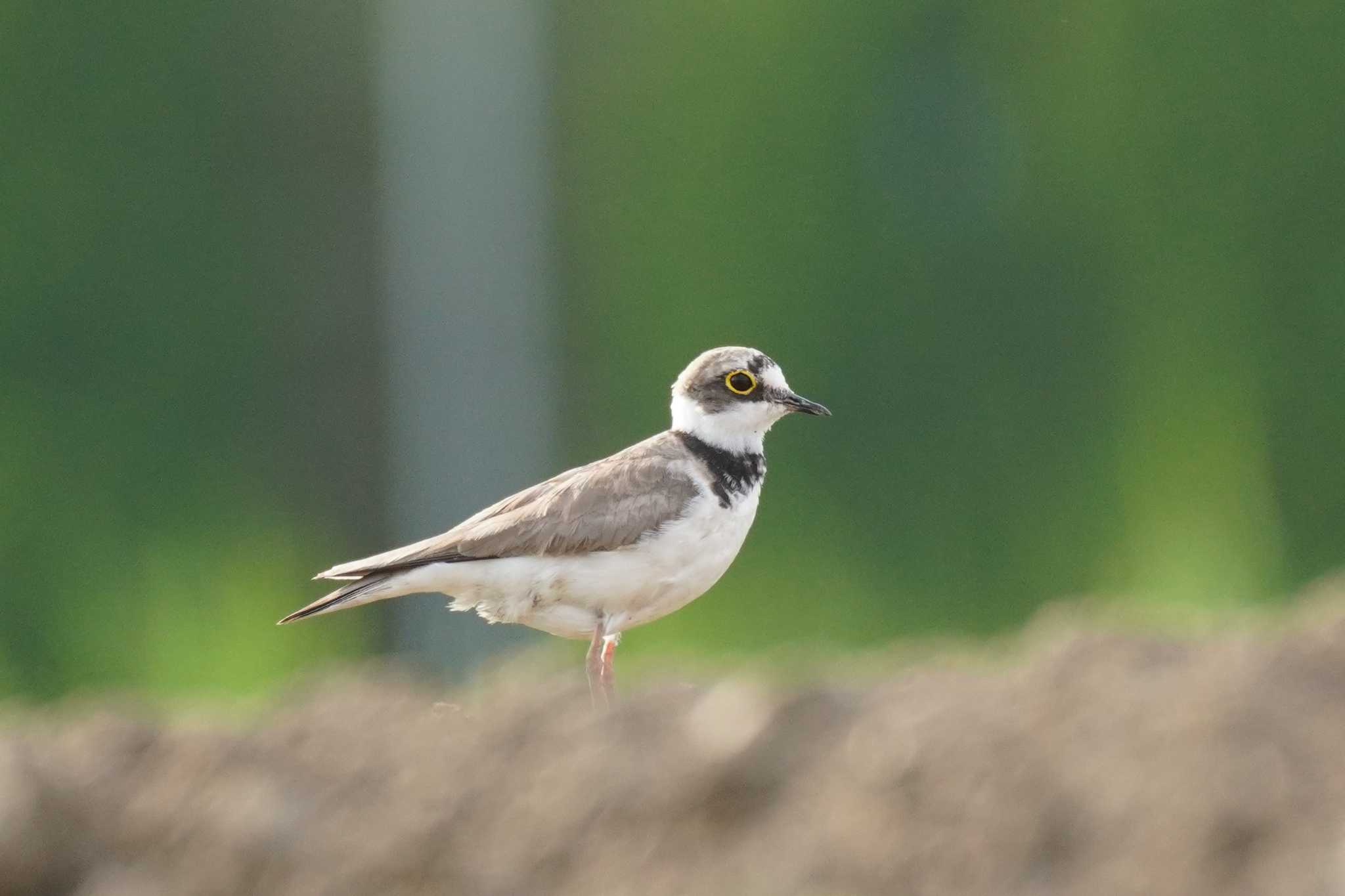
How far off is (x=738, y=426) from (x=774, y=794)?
3.00 meters

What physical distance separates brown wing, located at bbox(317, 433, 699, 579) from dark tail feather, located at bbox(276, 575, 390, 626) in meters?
0.03

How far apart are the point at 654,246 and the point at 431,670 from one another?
8.35 ft

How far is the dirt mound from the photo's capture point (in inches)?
115

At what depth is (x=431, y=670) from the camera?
371 inches

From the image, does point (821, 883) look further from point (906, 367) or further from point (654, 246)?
point (654, 246)

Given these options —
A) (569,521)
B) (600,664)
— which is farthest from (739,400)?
(600,664)

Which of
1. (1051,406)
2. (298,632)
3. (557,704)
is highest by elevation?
(557,704)

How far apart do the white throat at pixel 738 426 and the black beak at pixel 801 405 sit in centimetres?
5

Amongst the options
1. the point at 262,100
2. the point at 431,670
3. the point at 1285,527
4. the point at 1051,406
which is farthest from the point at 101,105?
the point at 1285,527

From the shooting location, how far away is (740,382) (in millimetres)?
6211

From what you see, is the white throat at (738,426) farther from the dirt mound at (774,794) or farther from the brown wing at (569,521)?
the dirt mound at (774,794)

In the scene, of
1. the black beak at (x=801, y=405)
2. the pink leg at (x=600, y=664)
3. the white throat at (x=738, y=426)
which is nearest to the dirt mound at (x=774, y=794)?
the pink leg at (x=600, y=664)

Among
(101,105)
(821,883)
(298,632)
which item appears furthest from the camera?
(101,105)

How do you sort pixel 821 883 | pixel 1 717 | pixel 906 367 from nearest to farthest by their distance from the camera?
pixel 821 883 < pixel 1 717 < pixel 906 367
